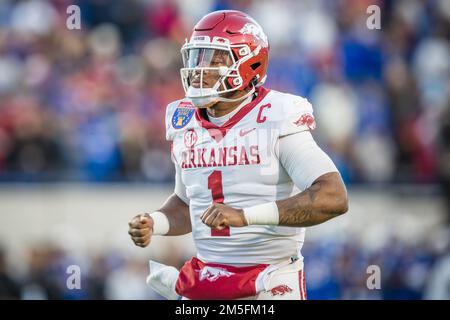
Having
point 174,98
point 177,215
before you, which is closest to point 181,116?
point 177,215

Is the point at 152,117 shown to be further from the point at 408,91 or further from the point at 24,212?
the point at 408,91

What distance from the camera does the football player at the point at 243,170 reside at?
16.4 feet

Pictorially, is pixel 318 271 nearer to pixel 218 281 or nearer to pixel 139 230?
pixel 218 281

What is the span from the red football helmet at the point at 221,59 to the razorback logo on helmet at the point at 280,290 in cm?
95

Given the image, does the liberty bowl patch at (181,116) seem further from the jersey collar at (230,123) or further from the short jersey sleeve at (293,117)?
the short jersey sleeve at (293,117)

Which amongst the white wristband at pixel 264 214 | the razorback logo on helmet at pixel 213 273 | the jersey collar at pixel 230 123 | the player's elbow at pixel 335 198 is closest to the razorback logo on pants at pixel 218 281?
the razorback logo on helmet at pixel 213 273

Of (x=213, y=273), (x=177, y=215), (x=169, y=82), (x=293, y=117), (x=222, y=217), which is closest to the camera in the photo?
(x=222, y=217)

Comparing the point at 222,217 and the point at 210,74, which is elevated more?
the point at 210,74

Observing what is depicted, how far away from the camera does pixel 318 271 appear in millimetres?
10578

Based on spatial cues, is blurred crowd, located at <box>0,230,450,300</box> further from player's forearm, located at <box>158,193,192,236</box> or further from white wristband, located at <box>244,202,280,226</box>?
white wristband, located at <box>244,202,280,226</box>

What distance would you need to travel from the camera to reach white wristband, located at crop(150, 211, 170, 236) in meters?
5.46

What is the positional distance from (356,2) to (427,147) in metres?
2.18

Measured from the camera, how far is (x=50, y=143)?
11.5 meters

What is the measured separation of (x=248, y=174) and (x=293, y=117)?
345 mm
